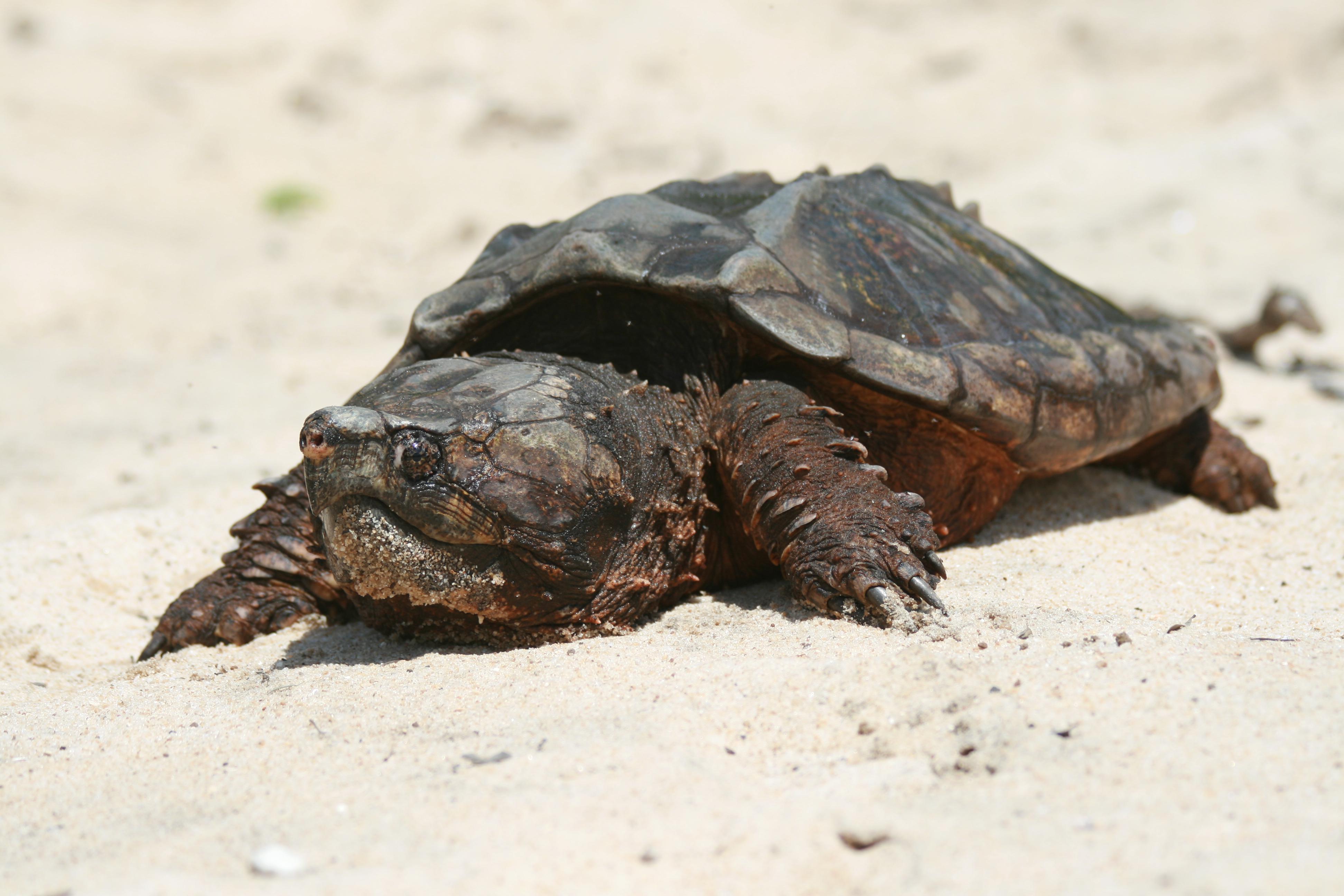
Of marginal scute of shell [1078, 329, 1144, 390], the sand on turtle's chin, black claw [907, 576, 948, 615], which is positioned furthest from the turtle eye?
marginal scute of shell [1078, 329, 1144, 390]

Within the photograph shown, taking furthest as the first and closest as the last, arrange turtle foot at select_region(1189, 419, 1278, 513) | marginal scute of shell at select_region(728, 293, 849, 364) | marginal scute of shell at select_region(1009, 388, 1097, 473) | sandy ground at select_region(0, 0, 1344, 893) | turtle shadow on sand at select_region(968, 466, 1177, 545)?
1. turtle foot at select_region(1189, 419, 1278, 513)
2. turtle shadow on sand at select_region(968, 466, 1177, 545)
3. marginal scute of shell at select_region(1009, 388, 1097, 473)
4. marginal scute of shell at select_region(728, 293, 849, 364)
5. sandy ground at select_region(0, 0, 1344, 893)

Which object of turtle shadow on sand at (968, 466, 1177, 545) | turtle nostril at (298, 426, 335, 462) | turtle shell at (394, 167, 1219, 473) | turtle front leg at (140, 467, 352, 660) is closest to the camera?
turtle nostril at (298, 426, 335, 462)

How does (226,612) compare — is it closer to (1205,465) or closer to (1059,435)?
(1059,435)

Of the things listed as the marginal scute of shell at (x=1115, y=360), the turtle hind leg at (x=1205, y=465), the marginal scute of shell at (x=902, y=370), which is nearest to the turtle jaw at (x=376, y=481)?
the marginal scute of shell at (x=902, y=370)

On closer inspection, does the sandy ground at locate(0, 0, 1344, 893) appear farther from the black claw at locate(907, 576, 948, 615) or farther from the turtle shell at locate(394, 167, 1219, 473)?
the turtle shell at locate(394, 167, 1219, 473)

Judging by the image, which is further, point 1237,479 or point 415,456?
point 1237,479

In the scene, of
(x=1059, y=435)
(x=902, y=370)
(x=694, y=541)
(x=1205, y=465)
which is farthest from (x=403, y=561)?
(x=1205, y=465)

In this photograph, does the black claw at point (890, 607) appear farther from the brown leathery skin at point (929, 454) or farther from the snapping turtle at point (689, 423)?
the brown leathery skin at point (929, 454)

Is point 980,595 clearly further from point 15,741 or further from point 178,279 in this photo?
point 178,279
